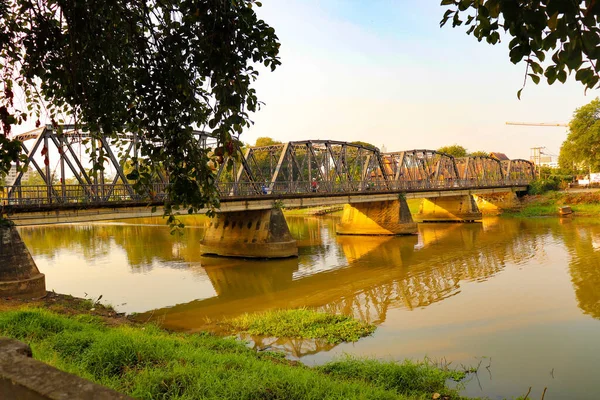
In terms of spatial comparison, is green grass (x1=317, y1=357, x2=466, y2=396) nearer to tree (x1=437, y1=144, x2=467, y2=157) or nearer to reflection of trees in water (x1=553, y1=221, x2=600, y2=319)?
reflection of trees in water (x1=553, y1=221, x2=600, y2=319)

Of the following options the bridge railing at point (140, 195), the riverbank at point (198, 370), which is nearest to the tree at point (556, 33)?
the bridge railing at point (140, 195)

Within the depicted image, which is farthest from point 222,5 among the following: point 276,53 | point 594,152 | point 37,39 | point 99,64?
point 594,152

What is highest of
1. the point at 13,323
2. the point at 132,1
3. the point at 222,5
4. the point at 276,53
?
the point at 132,1

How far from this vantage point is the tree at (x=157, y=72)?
3771 millimetres

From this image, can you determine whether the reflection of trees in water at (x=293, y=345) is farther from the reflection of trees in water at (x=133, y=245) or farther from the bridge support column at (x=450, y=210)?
the bridge support column at (x=450, y=210)

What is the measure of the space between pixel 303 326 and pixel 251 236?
1438 cm

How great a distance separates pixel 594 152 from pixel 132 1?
6428 centimetres

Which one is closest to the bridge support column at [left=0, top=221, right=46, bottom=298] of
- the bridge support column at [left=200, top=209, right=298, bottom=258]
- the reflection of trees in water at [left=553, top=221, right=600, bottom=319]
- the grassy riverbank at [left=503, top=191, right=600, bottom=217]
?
the bridge support column at [left=200, top=209, right=298, bottom=258]

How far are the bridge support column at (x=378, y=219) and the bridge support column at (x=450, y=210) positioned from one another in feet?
44.7

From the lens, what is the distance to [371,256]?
89.4 ft

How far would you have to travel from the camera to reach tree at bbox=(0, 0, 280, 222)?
12.4 feet

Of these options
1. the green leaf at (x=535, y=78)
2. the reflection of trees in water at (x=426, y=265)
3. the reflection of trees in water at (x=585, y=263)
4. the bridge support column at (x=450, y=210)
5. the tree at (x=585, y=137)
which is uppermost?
the tree at (x=585, y=137)

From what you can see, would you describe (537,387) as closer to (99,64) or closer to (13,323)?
(99,64)

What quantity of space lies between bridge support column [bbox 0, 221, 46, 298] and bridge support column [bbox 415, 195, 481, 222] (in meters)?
42.5
